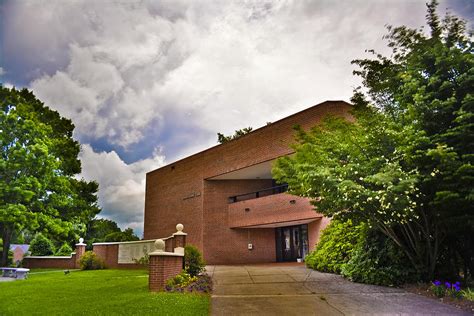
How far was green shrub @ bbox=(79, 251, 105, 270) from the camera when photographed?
2059 cm

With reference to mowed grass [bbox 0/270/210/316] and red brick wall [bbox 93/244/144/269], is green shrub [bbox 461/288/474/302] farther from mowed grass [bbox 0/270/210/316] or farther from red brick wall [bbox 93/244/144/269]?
red brick wall [bbox 93/244/144/269]

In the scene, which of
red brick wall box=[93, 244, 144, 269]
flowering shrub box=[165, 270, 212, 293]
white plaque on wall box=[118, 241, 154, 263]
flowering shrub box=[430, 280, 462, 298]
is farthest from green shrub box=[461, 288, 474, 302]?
red brick wall box=[93, 244, 144, 269]

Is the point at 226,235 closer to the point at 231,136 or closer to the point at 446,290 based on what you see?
the point at 231,136

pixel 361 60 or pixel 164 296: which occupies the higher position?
pixel 361 60

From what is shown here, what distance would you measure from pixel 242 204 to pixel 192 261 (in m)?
11.9

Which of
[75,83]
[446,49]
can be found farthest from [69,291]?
[446,49]

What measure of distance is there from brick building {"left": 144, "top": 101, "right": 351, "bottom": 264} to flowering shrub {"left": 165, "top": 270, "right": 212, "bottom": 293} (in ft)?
33.0

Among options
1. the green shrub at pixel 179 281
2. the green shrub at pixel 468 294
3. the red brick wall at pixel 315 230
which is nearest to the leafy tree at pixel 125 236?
the red brick wall at pixel 315 230

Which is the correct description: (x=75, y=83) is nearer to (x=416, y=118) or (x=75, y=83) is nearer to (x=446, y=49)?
(x=416, y=118)

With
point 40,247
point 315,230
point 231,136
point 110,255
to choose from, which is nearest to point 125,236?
point 110,255

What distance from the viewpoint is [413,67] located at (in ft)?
32.7

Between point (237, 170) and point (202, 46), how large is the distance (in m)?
16.1

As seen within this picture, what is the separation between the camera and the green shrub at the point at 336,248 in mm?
12852

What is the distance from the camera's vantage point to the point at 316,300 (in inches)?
315
